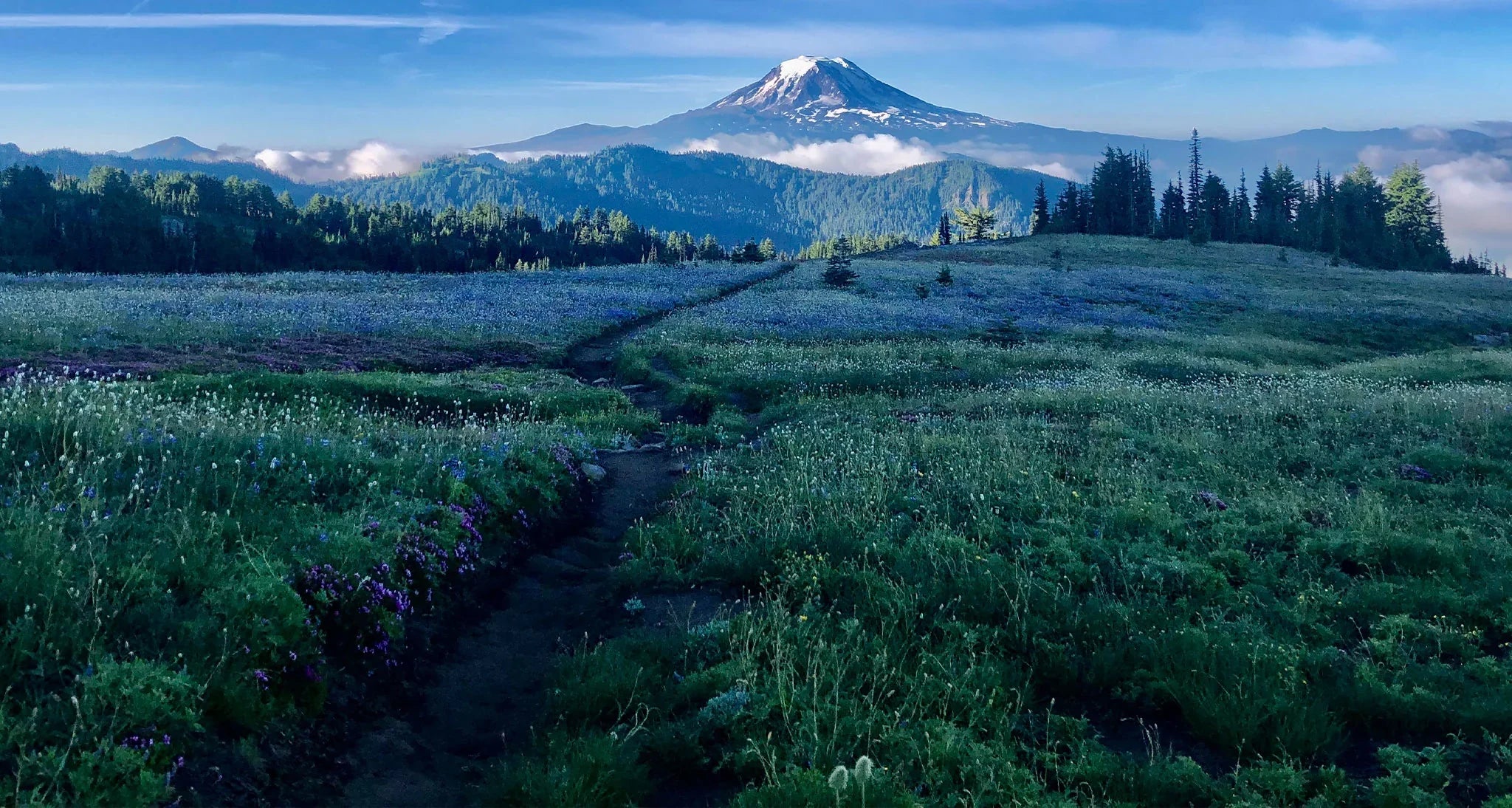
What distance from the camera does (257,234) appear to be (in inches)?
5246

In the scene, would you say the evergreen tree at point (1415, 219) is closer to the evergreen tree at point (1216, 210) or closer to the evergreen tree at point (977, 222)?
the evergreen tree at point (1216, 210)

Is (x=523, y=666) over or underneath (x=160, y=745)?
underneath

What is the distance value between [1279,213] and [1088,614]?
14151 centimetres

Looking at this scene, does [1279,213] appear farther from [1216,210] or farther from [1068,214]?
[1068,214]

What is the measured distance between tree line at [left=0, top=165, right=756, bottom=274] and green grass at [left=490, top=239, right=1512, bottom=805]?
88.1 meters

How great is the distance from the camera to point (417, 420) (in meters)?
16.2

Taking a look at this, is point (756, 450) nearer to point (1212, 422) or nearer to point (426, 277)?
point (1212, 422)

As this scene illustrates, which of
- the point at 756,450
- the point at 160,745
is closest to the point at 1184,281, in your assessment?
the point at 756,450

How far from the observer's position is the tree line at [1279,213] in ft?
368

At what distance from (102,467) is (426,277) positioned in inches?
2412

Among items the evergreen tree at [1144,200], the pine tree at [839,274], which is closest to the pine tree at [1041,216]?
the evergreen tree at [1144,200]

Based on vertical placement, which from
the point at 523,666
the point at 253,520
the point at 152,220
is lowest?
the point at 523,666

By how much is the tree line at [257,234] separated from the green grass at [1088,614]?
8809cm

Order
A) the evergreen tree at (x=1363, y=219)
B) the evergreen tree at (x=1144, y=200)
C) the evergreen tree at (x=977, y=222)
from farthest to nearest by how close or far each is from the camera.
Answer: the evergreen tree at (x=977, y=222), the evergreen tree at (x=1144, y=200), the evergreen tree at (x=1363, y=219)
